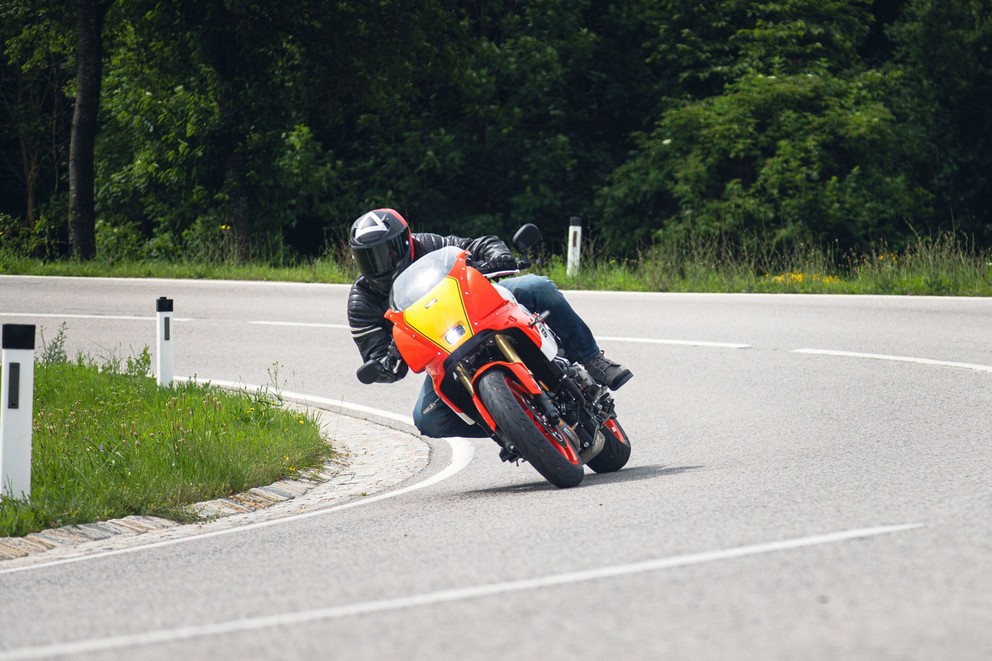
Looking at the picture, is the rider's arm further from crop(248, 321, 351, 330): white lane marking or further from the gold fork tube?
crop(248, 321, 351, 330): white lane marking

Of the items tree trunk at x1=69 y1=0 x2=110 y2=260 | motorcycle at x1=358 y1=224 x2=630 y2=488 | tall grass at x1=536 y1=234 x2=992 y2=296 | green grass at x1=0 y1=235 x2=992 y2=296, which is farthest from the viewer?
tree trunk at x1=69 y1=0 x2=110 y2=260

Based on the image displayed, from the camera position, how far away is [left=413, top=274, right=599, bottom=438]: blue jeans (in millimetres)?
7848


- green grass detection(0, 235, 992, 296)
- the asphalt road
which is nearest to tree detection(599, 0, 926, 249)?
green grass detection(0, 235, 992, 296)

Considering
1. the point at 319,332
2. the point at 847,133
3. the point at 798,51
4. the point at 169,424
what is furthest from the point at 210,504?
the point at 798,51

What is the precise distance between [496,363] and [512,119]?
28.4 m

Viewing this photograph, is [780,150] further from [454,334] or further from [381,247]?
[454,334]

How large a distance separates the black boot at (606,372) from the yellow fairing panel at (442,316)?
3.98ft

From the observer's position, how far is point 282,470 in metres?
8.79

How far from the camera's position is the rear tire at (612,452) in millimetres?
8094

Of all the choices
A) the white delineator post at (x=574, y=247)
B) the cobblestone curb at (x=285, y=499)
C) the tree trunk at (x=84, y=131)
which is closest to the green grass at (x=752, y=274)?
the white delineator post at (x=574, y=247)

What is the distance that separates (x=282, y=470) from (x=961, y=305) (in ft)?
32.6

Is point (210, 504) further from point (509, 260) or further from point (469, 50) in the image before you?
point (469, 50)

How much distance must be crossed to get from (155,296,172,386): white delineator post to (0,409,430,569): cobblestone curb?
1.62 m

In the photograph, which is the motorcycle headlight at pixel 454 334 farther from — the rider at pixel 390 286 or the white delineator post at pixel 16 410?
the white delineator post at pixel 16 410
